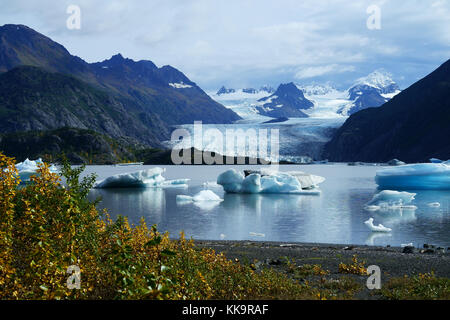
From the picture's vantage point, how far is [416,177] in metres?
55.3

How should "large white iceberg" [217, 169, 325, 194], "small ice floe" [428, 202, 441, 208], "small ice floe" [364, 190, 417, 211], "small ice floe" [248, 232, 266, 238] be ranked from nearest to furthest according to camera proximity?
"small ice floe" [248, 232, 266, 238]
"small ice floe" [364, 190, 417, 211]
"small ice floe" [428, 202, 441, 208]
"large white iceberg" [217, 169, 325, 194]

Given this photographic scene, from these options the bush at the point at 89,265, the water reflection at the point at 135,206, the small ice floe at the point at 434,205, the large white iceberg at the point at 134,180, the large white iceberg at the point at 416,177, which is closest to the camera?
the bush at the point at 89,265

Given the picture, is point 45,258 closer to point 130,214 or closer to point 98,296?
point 98,296

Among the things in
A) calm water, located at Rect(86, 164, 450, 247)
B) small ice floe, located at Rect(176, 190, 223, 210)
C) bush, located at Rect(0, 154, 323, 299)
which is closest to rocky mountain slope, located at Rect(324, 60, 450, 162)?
calm water, located at Rect(86, 164, 450, 247)

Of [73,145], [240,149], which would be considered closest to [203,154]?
[240,149]

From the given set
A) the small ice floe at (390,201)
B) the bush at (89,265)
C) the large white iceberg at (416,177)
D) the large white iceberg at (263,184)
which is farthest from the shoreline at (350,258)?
the large white iceberg at (416,177)

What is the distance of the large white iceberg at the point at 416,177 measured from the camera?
54.3m

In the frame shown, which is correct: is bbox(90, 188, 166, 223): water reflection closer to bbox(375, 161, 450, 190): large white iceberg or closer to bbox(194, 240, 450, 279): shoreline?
bbox(194, 240, 450, 279): shoreline

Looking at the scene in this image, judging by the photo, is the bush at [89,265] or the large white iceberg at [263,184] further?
the large white iceberg at [263,184]

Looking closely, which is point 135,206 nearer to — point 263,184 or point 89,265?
point 263,184

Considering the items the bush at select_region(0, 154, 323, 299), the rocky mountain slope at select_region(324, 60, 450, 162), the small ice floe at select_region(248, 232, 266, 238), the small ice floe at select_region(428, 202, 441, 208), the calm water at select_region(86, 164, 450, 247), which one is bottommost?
the small ice floe at select_region(248, 232, 266, 238)

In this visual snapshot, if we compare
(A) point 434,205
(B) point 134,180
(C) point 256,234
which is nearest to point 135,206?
(C) point 256,234

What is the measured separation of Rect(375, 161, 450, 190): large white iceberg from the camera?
178ft

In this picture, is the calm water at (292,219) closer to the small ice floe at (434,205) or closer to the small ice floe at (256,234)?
the small ice floe at (256,234)
